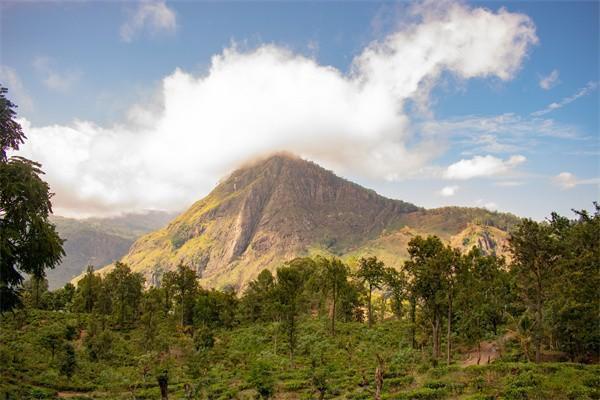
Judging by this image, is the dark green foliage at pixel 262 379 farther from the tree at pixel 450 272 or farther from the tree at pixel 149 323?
the tree at pixel 450 272

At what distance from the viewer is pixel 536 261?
38000 millimetres

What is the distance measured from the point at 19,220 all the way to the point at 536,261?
4354 cm

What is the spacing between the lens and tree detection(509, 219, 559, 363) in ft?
124

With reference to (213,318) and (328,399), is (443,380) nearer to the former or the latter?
(328,399)

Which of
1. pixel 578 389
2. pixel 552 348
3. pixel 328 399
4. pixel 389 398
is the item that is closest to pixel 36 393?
pixel 328 399

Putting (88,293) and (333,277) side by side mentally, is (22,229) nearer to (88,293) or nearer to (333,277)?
(333,277)

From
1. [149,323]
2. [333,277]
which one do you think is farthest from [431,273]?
[149,323]

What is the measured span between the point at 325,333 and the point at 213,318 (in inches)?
1330

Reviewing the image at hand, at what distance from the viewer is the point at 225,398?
3269 cm

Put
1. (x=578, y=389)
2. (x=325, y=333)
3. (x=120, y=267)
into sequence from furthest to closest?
Result: (x=120, y=267), (x=325, y=333), (x=578, y=389)

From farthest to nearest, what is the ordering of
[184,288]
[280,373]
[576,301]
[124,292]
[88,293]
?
[88,293] < [184,288] < [124,292] < [280,373] < [576,301]

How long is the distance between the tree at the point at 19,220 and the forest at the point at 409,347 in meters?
3.48

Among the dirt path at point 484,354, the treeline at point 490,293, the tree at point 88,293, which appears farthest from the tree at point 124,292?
the dirt path at point 484,354

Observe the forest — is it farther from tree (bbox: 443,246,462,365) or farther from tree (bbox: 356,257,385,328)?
tree (bbox: 356,257,385,328)
